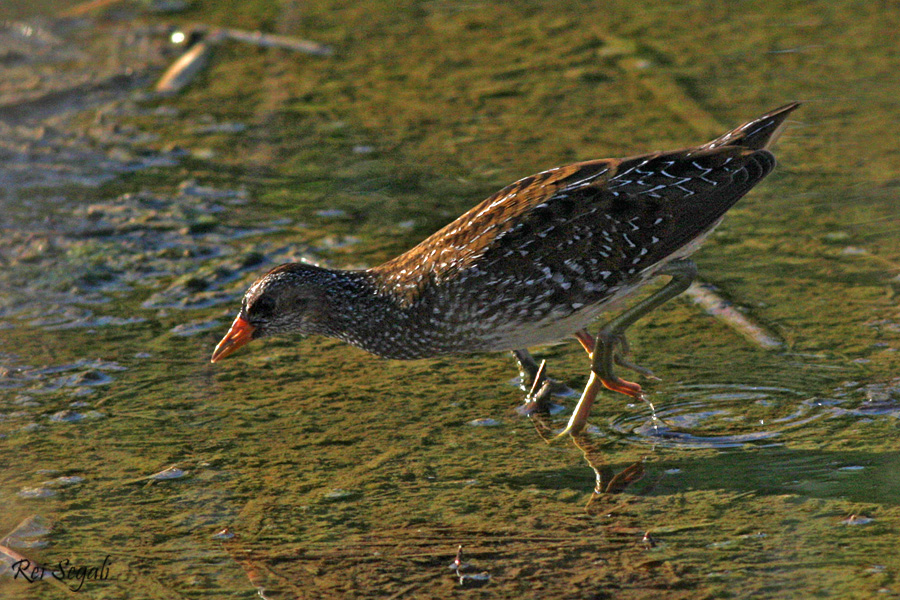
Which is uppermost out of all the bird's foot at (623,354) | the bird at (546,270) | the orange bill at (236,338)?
the bird at (546,270)

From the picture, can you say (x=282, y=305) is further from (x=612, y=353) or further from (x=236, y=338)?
(x=612, y=353)

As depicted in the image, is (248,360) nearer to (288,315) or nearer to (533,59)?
(288,315)

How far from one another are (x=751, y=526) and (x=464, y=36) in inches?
283

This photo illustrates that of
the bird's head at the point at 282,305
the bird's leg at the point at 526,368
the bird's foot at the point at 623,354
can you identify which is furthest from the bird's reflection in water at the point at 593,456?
the bird's head at the point at 282,305

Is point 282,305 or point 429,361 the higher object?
point 282,305

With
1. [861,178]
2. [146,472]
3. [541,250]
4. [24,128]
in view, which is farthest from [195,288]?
[861,178]

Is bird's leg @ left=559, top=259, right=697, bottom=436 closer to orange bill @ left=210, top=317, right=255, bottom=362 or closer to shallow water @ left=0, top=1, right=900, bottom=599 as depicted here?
shallow water @ left=0, top=1, right=900, bottom=599

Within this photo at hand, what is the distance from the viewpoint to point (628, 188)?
574cm

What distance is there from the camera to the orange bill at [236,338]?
6043 mm

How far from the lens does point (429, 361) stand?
21.4ft

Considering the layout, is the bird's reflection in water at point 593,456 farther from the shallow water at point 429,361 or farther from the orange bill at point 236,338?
the orange bill at point 236,338

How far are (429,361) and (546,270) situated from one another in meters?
1.18

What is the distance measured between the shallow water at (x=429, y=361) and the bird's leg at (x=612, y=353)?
0.43 feet

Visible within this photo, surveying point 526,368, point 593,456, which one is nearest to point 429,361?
point 526,368
